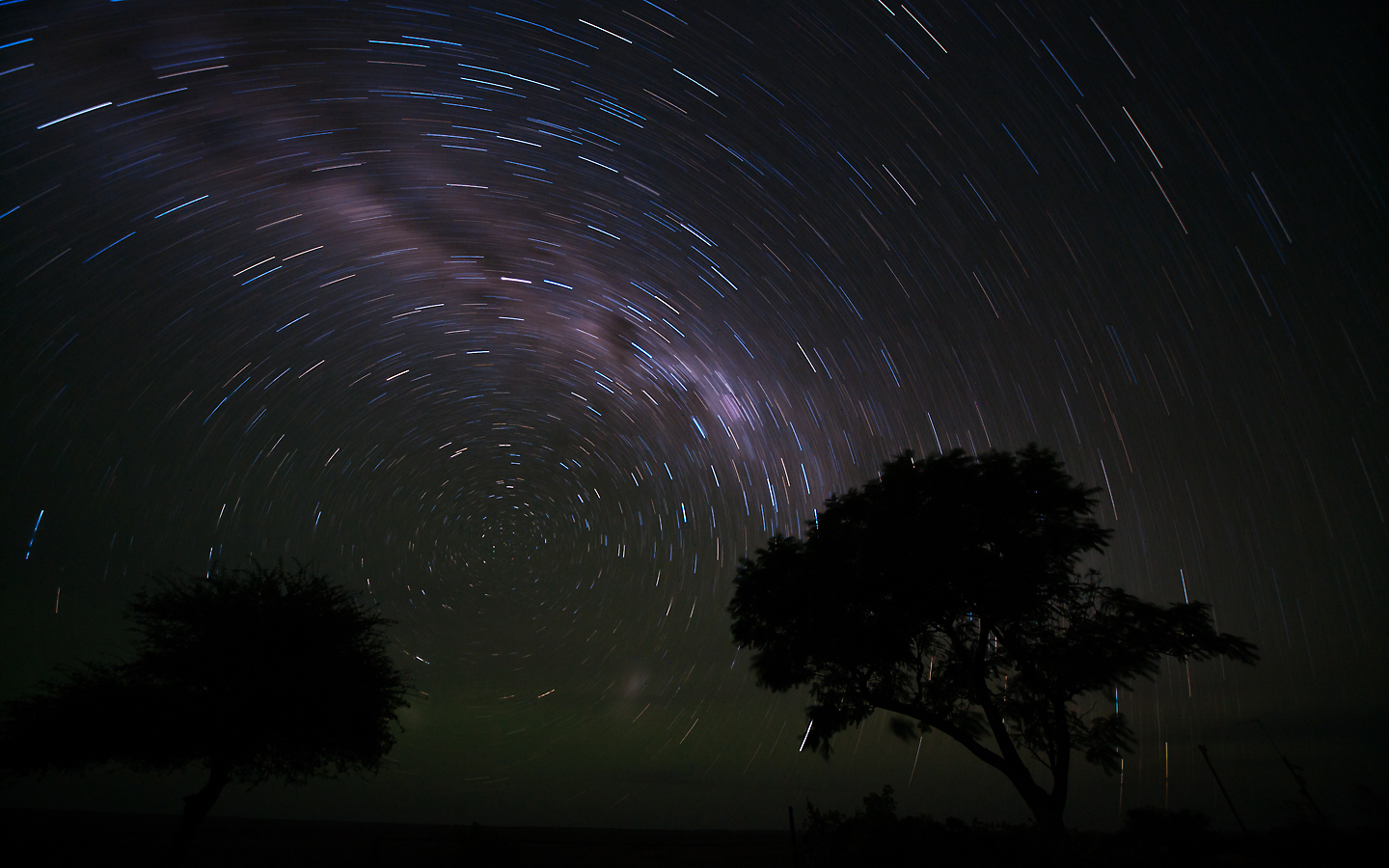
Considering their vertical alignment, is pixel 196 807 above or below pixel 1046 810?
below

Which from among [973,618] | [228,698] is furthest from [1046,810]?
[228,698]

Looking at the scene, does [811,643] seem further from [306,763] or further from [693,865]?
[693,865]

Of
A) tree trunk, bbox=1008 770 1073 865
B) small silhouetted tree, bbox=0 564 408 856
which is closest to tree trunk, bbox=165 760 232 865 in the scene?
small silhouetted tree, bbox=0 564 408 856

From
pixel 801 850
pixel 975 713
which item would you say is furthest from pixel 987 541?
pixel 801 850

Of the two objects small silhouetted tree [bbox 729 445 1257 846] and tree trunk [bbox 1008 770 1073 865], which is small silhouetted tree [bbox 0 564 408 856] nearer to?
small silhouetted tree [bbox 729 445 1257 846]

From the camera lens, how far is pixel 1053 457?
12.6m

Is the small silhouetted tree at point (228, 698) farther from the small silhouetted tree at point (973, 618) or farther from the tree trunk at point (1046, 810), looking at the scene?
the tree trunk at point (1046, 810)

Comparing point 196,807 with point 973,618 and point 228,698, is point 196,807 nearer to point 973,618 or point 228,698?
point 228,698

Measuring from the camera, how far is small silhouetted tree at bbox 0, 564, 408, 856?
13102 mm

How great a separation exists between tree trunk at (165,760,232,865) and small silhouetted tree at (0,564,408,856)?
1.3 inches

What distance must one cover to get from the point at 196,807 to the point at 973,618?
19.8m

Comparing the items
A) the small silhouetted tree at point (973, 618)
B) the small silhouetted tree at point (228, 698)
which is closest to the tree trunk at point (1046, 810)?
the small silhouetted tree at point (973, 618)

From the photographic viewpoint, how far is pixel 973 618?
40.6 feet

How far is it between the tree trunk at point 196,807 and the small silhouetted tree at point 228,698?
0.11 feet
